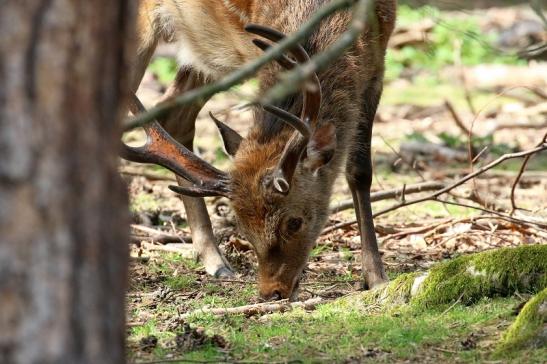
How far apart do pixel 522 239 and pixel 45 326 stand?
528cm

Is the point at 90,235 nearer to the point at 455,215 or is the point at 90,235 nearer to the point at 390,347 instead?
the point at 390,347

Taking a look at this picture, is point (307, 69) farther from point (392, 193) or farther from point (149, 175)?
point (149, 175)

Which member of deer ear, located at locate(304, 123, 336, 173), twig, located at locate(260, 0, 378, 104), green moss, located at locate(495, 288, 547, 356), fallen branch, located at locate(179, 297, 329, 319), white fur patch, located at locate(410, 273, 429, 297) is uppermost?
deer ear, located at locate(304, 123, 336, 173)

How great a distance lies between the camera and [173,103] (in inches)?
121

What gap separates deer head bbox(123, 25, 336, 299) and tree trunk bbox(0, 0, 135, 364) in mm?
3088

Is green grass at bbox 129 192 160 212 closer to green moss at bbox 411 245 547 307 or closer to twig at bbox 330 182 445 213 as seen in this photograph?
twig at bbox 330 182 445 213

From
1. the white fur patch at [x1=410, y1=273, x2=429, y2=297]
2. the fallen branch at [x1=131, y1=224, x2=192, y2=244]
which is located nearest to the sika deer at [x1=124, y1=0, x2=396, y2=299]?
the fallen branch at [x1=131, y1=224, x2=192, y2=244]

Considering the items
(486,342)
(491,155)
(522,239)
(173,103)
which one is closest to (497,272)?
(486,342)

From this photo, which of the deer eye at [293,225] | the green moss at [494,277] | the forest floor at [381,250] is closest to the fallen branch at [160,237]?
the forest floor at [381,250]

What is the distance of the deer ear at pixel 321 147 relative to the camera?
19.7ft

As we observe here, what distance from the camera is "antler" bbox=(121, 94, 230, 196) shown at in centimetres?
588

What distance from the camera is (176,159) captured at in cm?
594

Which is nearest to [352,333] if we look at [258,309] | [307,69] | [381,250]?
[258,309]

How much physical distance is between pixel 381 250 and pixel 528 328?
9.84ft
